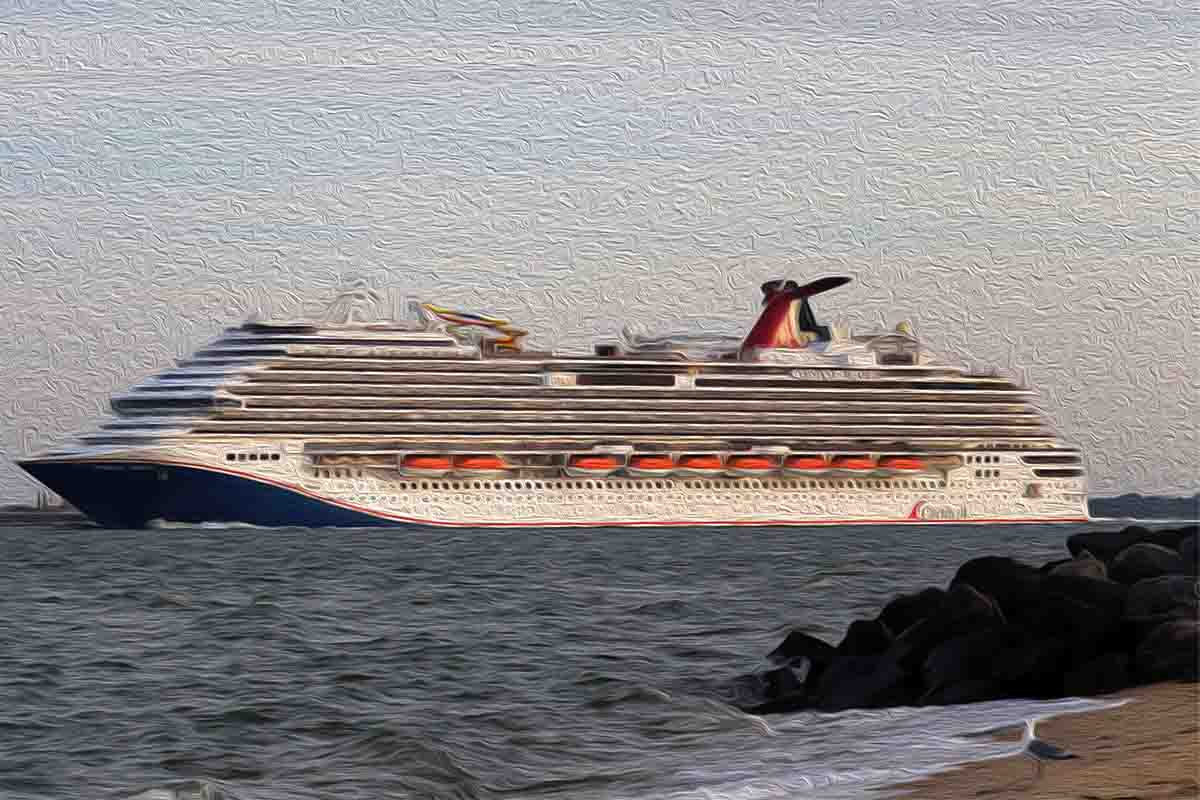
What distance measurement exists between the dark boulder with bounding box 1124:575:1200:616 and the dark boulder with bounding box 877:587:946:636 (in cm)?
186

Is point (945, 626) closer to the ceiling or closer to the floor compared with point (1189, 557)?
closer to the floor

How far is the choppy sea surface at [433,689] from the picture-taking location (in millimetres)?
12633

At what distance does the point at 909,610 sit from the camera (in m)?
17.2

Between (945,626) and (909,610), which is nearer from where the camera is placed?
(945,626)

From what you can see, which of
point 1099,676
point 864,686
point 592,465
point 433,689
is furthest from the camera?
point 592,465

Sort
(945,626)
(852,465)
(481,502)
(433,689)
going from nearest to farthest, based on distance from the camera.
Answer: (945,626)
(433,689)
(481,502)
(852,465)

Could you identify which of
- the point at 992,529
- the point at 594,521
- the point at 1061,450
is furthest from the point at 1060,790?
the point at 1061,450

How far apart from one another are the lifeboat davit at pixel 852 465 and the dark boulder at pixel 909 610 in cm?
5040

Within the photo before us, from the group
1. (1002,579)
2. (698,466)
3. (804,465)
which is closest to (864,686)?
(1002,579)

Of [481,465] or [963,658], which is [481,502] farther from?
[963,658]

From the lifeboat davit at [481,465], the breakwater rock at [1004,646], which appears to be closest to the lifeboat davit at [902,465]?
the lifeboat davit at [481,465]

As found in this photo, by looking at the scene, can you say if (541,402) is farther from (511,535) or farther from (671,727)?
(671,727)

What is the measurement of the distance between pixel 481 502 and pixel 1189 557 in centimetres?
4454

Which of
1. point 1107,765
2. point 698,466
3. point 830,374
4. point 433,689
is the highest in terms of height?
point 830,374
